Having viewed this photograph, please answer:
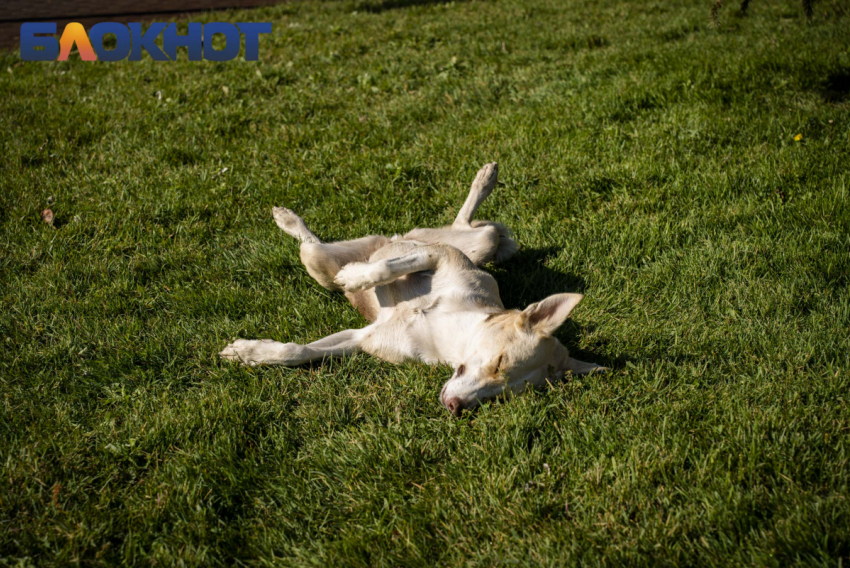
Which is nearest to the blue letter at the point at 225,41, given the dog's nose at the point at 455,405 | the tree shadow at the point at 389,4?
the tree shadow at the point at 389,4

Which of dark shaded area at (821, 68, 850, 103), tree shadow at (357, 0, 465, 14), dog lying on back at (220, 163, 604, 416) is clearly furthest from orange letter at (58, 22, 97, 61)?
dark shaded area at (821, 68, 850, 103)

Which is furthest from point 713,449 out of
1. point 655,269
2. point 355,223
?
point 355,223

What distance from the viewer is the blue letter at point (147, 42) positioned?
8.12 metres

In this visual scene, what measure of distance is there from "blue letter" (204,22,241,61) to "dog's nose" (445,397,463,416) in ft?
21.3

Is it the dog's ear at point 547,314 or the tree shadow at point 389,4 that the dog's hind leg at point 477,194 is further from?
the tree shadow at point 389,4

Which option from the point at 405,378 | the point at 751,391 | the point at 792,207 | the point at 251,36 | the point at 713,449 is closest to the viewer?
the point at 713,449

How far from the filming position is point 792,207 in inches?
175

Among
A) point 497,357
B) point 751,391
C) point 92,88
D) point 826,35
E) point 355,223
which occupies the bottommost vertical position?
point 751,391

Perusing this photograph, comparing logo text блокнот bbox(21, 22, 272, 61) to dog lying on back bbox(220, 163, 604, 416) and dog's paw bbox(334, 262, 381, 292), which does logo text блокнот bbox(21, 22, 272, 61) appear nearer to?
dog lying on back bbox(220, 163, 604, 416)

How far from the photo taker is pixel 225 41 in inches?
342

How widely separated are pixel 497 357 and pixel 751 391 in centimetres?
129

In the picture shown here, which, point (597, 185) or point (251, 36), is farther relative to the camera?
point (251, 36)

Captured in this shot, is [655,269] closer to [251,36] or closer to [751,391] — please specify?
[751,391]

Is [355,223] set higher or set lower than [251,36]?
lower
